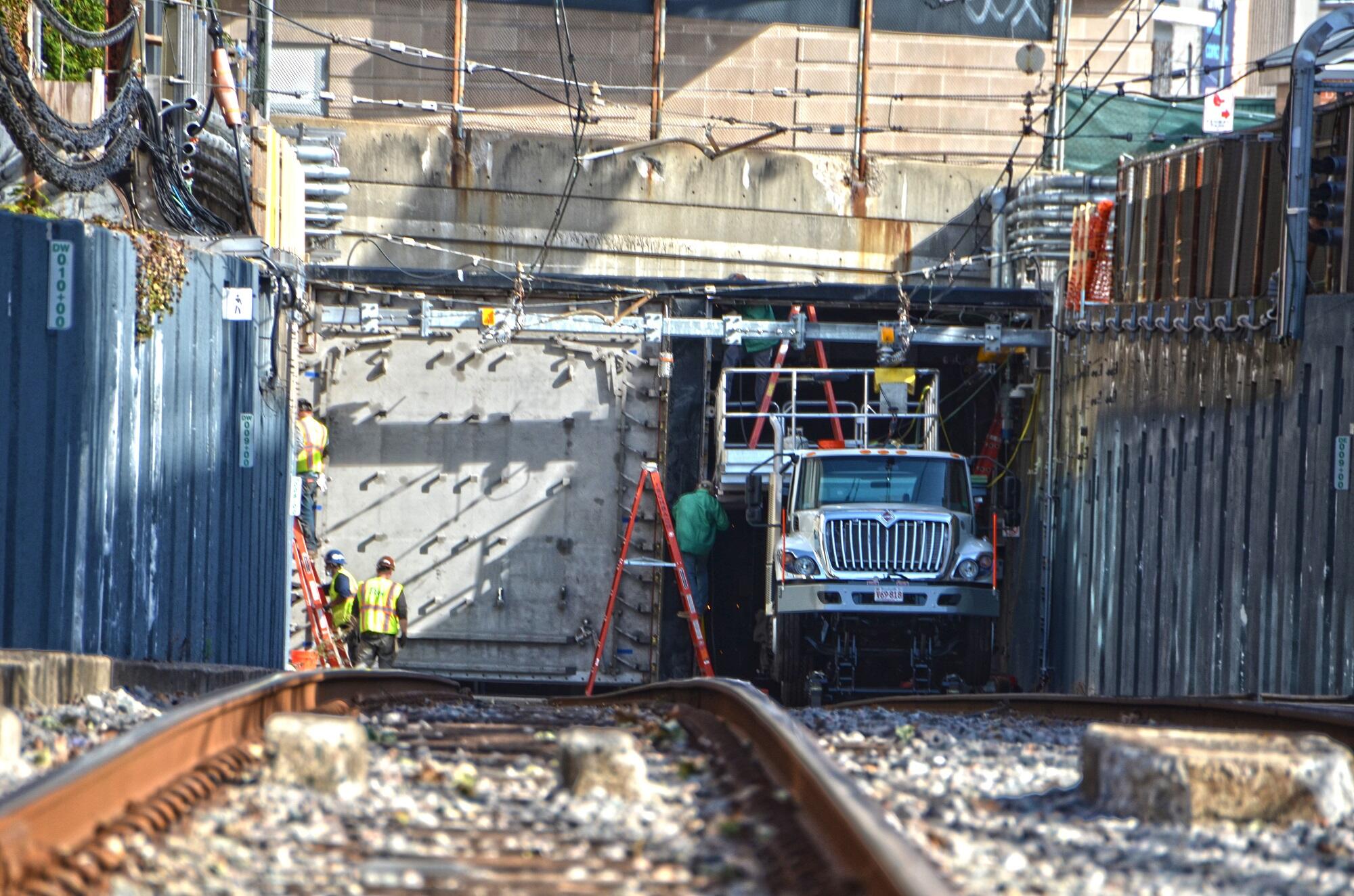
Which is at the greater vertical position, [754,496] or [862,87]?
[862,87]

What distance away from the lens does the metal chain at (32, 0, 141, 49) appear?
14.2 m

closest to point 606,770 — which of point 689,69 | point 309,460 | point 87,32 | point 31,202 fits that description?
point 31,202

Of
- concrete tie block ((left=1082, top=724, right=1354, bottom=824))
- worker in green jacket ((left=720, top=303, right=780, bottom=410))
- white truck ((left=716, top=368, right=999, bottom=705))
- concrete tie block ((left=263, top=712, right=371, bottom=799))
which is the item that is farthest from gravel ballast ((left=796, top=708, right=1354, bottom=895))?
worker in green jacket ((left=720, top=303, right=780, bottom=410))

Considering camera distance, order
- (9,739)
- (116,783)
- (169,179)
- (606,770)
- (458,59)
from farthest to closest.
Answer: (458,59) → (169,179) → (9,739) → (606,770) → (116,783)

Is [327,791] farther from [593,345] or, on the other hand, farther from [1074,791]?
[593,345]

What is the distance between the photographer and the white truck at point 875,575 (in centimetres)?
1986

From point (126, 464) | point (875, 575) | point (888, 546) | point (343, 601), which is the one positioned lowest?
point (343, 601)

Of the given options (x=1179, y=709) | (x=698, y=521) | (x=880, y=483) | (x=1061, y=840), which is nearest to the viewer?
(x=1061, y=840)

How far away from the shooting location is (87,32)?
16078mm

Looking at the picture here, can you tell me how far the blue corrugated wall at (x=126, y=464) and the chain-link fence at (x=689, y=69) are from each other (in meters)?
12.3

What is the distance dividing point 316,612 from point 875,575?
7.23 m

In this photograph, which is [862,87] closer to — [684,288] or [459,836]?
[684,288]

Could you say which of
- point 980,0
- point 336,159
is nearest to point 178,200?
point 336,159

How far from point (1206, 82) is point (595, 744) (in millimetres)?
28589
